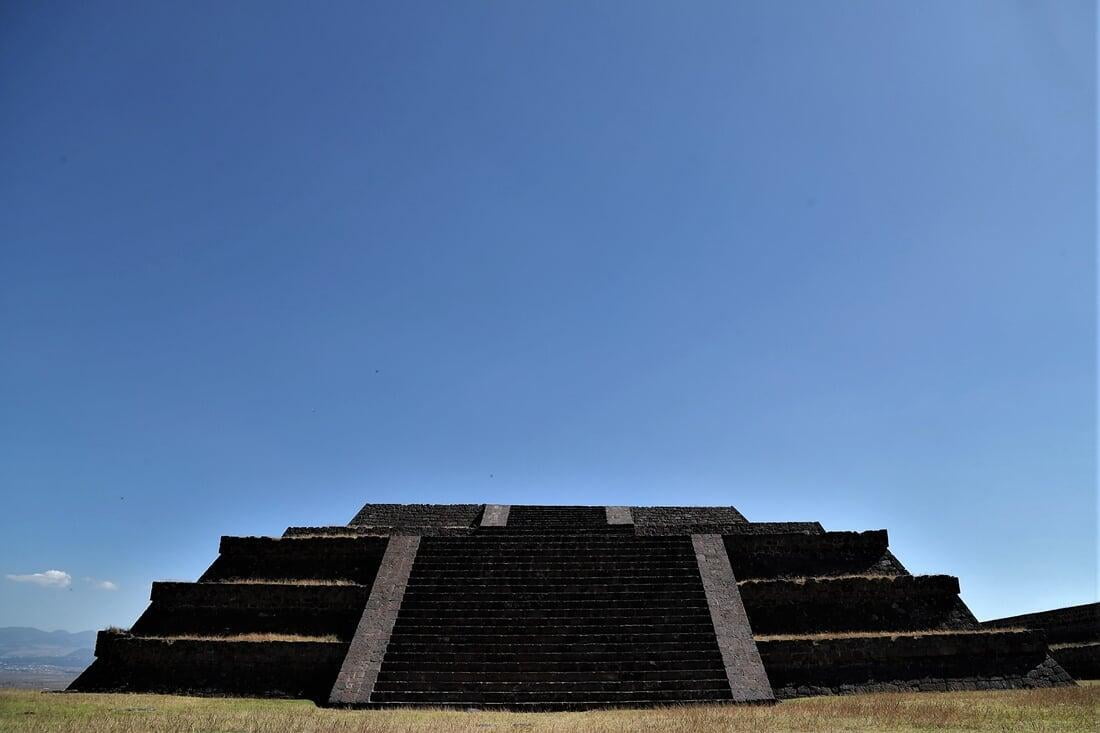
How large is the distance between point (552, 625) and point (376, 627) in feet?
11.0

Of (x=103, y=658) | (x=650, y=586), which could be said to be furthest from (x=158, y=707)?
(x=650, y=586)

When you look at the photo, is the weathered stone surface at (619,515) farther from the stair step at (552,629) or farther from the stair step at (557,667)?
the stair step at (557,667)

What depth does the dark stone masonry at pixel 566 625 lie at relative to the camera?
1209 cm

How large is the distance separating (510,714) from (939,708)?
6.03 m

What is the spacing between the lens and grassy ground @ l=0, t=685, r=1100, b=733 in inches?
328

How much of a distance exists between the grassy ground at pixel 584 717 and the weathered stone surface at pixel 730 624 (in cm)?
70

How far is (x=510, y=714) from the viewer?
10609mm

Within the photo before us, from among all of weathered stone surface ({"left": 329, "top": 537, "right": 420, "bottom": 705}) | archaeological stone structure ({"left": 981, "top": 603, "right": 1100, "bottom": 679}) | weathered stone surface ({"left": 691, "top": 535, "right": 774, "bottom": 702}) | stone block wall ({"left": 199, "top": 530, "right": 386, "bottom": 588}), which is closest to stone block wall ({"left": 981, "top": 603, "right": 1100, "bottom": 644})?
archaeological stone structure ({"left": 981, "top": 603, "right": 1100, "bottom": 679})

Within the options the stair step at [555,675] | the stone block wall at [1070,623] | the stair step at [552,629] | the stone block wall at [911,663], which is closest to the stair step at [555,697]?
the stair step at [555,675]

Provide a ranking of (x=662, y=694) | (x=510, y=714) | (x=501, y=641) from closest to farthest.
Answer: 1. (x=510, y=714)
2. (x=662, y=694)
3. (x=501, y=641)

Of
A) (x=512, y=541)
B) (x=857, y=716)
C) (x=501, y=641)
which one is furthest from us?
(x=512, y=541)

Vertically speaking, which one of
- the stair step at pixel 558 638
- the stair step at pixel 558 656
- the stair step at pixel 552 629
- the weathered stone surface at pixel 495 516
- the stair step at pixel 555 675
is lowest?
the stair step at pixel 555 675

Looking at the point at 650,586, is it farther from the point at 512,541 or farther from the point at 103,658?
the point at 103,658

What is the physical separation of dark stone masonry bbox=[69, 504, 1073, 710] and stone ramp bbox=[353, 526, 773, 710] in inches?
1.6
